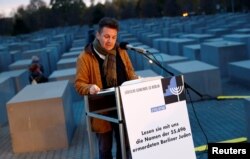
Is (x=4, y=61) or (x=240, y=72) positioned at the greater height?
(x=240, y=72)

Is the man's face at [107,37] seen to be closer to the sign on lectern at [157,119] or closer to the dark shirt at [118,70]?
the dark shirt at [118,70]

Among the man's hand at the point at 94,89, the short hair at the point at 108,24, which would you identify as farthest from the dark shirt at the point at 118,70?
the man's hand at the point at 94,89

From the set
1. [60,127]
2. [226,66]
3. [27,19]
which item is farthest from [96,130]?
[27,19]

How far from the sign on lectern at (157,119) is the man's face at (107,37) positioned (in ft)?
2.00

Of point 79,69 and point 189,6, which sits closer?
point 79,69

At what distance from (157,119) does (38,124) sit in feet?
14.0

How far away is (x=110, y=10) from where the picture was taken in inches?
3472

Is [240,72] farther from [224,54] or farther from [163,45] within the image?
[163,45]

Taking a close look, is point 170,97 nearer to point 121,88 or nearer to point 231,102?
point 121,88

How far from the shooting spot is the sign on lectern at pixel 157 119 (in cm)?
387

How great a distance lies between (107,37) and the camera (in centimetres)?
430

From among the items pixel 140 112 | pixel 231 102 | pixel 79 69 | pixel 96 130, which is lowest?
pixel 231 102

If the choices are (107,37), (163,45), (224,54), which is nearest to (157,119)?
(107,37)

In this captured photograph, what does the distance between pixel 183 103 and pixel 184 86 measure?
0.51 feet
